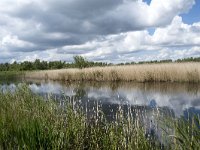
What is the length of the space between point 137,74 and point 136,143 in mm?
19484

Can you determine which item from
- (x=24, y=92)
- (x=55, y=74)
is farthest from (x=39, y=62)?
(x=24, y=92)

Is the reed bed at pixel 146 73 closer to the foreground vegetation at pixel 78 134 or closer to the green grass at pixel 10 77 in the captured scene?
the green grass at pixel 10 77

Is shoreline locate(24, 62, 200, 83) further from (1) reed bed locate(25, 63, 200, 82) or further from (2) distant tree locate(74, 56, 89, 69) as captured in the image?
(2) distant tree locate(74, 56, 89, 69)

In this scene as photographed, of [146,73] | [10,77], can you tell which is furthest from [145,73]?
[10,77]

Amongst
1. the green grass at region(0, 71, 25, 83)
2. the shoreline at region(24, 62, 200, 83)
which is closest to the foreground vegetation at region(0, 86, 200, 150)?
the shoreline at region(24, 62, 200, 83)

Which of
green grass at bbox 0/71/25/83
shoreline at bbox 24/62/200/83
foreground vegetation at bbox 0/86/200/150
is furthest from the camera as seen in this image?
green grass at bbox 0/71/25/83

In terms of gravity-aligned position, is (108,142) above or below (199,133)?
below

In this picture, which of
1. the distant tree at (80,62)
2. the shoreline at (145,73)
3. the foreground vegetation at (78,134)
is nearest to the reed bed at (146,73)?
the shoreline at (145,73)

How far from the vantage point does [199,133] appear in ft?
13.7

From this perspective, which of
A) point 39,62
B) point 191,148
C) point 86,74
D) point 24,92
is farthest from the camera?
point 39,62

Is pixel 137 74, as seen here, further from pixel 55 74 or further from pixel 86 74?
pixel 55 74

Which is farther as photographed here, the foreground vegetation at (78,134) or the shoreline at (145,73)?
the shoreline at (145,73)

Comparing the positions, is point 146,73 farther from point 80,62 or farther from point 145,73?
point 80,62

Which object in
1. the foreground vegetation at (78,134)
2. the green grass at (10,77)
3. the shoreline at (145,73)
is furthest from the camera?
the green grass at (10,77)
